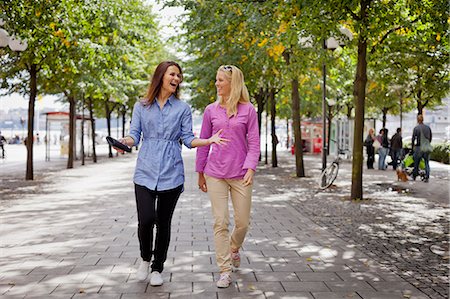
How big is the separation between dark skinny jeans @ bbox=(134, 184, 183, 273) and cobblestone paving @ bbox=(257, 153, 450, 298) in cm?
224

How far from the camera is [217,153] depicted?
4.95 m

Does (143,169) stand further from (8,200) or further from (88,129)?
(88,129)

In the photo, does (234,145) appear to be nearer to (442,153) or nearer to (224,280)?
(224,280)

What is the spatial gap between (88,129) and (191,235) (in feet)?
91.1

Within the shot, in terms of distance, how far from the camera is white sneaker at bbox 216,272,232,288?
4.85 meters

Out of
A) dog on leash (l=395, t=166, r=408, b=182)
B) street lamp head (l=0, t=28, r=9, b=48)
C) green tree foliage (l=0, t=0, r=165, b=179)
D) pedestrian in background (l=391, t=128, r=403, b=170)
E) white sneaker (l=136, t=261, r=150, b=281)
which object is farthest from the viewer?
pedestrian in background (l=391, t=128, r=403, b=170)

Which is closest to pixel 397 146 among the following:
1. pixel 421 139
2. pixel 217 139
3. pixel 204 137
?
pixel 421 139

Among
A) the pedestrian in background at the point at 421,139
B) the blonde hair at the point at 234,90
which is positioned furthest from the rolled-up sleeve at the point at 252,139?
the pedestrian in background at the point at 421,139

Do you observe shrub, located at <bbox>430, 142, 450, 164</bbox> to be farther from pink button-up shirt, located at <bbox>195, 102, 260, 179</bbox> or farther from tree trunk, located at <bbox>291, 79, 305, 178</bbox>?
pink button-up shirt, located at <bbox>195, 102, 260, 179</bbox>

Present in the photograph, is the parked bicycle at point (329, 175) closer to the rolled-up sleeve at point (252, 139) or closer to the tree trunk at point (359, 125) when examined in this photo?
the tree trunk at point (359, 125)

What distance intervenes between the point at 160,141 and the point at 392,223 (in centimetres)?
533

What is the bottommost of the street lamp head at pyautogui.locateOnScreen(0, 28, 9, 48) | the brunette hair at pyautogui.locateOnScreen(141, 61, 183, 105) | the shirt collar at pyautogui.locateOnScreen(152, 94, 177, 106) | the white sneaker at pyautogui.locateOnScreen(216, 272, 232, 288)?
the white sneaker at pyautogui.locateOnScreen(216, 272, 232, 288)

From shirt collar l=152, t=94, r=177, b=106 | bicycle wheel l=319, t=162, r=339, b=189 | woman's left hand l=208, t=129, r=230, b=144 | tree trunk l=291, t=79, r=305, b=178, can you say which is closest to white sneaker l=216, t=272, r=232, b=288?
woman's left hand l=208, t=129, r=230, b=144

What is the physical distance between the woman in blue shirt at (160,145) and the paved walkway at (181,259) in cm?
59
